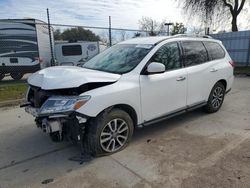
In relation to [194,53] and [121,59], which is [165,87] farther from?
[194,53]

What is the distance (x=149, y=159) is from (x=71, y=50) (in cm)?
1288

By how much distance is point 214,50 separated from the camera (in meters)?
5.57

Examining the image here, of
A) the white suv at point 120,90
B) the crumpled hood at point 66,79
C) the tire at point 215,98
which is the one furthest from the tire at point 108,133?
the tire at point 215,98

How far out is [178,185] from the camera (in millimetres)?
2924

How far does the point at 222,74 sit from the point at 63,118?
155 inches

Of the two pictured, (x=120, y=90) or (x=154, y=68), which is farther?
(x=154, y=68)

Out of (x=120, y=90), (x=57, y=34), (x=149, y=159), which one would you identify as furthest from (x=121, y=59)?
(x=57, y=34)

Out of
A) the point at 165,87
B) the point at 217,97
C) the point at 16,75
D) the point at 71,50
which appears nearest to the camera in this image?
the point at 165,87

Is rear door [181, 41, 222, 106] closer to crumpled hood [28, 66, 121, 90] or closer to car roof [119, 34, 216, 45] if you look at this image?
car roof [119, 34, 216, 45]

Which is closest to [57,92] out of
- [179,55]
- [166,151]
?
[166,151]

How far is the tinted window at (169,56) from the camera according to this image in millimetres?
4230

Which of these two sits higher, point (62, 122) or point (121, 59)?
point (121, 59)

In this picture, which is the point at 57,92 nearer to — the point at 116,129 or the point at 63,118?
the point at 63,118

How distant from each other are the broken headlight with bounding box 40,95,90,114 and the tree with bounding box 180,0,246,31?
61.0ft
